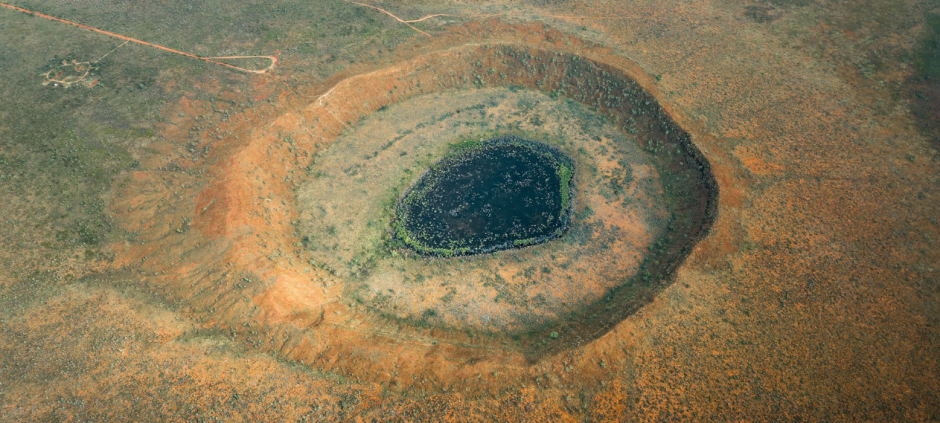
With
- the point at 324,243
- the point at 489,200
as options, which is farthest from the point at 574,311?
the point at 324,243

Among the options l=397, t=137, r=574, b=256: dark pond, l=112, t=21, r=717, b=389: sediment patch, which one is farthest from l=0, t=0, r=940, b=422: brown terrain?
l=397, t=137, r=574, b=256: dark pond

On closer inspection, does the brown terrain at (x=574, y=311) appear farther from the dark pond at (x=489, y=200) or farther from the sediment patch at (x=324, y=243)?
the dark pond at (x=489, y=200)

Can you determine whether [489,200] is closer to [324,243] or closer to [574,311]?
[574,311]

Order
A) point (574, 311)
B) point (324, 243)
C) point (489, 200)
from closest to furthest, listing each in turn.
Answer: point (574, 311) → point (324, 243) → point (489, 200)

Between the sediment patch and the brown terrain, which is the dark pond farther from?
the brown terrain

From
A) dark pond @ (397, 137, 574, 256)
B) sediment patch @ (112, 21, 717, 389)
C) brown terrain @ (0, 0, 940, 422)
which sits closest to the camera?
brown terrain @ (0, 0, 940, 422)

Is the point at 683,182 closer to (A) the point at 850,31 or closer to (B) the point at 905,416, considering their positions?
(B) the point at 905,416
